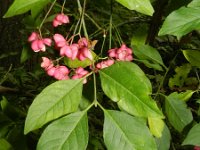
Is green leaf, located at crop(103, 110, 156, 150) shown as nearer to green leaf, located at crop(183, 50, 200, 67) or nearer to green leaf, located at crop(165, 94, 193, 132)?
green leaf, located at crop(165, 94, 193, 132)

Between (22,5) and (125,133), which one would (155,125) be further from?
(22,5)

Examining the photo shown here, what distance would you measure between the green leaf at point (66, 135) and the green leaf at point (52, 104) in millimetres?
18

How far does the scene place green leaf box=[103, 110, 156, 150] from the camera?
662 millimetres

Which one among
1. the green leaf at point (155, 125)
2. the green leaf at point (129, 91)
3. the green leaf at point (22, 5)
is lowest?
the green leaf at point (155, 125)

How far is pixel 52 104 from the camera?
0.68m

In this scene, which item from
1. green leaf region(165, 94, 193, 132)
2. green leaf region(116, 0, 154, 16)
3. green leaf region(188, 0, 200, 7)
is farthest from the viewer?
green leaf region(165, 94, 193, 132)

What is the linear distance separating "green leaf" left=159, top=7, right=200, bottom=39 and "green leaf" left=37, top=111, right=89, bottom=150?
266 millimetres

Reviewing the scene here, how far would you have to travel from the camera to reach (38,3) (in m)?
0.73

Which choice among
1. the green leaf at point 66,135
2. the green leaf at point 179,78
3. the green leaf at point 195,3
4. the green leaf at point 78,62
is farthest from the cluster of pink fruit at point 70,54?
the green leaf at point 179,78

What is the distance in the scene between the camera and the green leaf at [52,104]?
0.67 metres

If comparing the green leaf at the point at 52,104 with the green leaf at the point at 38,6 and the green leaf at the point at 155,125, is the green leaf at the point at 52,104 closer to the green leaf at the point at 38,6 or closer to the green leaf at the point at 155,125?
the green leaf at the point at 38,6

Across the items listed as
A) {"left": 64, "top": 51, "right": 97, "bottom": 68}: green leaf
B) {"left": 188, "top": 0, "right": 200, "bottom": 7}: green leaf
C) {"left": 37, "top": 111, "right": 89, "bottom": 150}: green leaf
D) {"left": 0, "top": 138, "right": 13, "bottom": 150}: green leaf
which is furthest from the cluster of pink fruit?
{"left": 0, "top": 138, "right": 13, "bottom": 150}: green leaf

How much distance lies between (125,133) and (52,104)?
0.15 meters

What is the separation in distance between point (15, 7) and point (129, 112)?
12.3 inches
